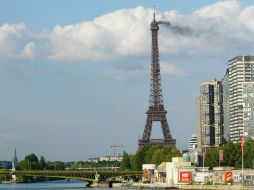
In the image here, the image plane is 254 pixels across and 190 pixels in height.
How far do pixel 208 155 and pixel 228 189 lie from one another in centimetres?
A: 6431

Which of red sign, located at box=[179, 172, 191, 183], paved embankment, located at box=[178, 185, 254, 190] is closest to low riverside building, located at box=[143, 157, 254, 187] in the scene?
red sign, located at box=[179, 172, 191, 183]

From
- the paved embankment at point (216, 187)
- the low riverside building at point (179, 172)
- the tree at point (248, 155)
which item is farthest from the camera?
the tree at point (248, 155)

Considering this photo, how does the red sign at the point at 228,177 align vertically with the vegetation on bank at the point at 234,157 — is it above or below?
below

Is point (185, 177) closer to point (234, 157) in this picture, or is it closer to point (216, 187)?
point (216, 187)

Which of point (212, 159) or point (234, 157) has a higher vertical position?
point (234, 157)

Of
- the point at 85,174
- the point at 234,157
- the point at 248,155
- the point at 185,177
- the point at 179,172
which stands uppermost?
the point at 248,155

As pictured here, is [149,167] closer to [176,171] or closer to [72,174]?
[72,174]

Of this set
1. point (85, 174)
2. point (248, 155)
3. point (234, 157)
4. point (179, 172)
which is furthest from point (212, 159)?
point (179, 172)

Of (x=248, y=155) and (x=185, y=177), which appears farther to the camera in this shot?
(x=248, y=155)

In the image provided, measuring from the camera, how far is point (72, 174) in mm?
174250

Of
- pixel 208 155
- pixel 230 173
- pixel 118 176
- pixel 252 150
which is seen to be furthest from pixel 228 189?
pixel 118 176

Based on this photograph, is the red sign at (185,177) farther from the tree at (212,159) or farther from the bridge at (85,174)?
the bridge at (85,174)

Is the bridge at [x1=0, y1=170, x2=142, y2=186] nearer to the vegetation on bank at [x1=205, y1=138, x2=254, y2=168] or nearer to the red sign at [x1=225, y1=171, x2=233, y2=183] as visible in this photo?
the vegetation on bank at [x1=205, y1=138, x2=254, y2=168]

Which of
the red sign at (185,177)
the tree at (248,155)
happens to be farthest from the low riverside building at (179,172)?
the tree at (248,155)
